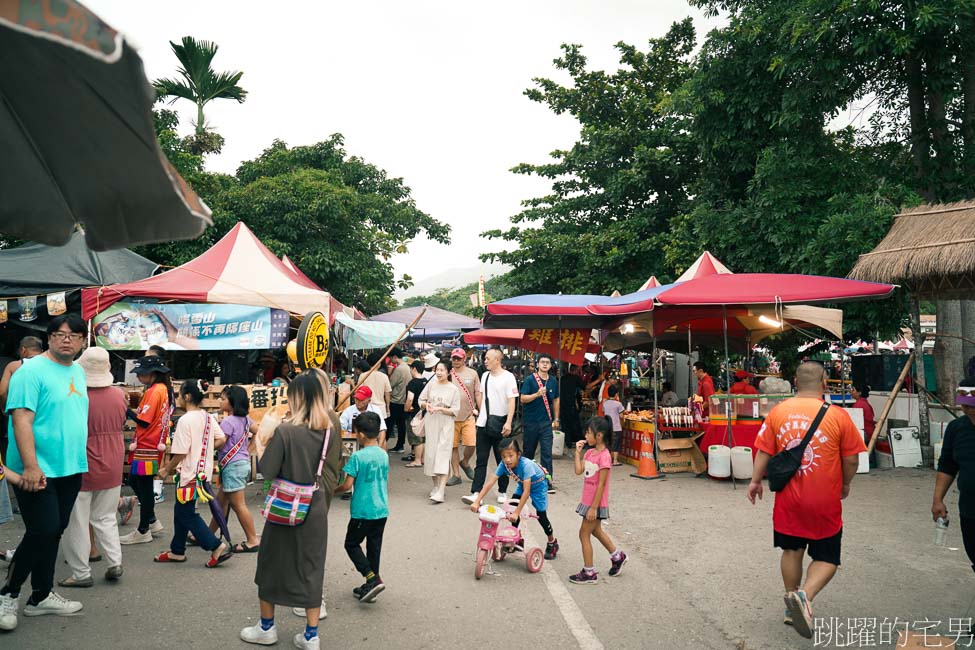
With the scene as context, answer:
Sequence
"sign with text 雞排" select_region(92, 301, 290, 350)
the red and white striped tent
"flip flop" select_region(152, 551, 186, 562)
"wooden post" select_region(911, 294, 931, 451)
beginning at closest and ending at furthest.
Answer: "flip flop" select_region(152, 551, 186, 562) < the red and white striped tent < "sign with text 雞排" select_region(92, 301, 290, 350) < "wooden post" select_region(911, 294, 931, 451)

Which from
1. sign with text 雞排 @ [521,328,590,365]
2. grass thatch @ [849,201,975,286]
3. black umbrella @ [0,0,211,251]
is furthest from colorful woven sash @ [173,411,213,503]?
grass thatch @ [849,201,975,286]

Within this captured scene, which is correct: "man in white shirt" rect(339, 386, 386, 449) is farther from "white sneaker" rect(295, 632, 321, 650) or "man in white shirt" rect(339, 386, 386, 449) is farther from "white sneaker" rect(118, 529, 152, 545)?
"white sneaker" rect(295, 632, 321, 650)

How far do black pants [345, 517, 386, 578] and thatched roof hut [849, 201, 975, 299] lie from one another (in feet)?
23.3

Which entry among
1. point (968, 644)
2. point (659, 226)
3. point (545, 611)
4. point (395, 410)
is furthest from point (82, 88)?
point (659, 226)

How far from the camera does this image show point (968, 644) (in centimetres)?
411

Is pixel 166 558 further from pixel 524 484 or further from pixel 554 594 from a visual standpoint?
pixel 554 594

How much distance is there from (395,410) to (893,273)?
829 cm

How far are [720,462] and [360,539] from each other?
6.40 metres

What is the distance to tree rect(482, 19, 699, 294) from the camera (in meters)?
20.1

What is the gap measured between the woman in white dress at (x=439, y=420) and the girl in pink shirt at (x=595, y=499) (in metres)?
3.26

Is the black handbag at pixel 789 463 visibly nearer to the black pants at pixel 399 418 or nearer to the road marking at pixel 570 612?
the road marking at pixel 570 612

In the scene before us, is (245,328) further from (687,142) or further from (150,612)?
(687,142)

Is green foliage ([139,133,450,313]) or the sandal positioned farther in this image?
green foliage ([139,133,450,313])

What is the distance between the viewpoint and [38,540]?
4.08m
